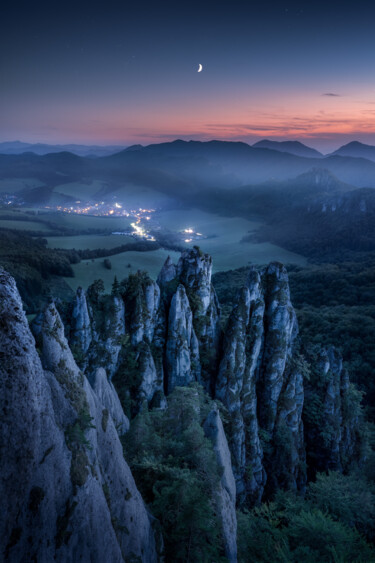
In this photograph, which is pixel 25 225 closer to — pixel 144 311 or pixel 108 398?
→ pixel 144 311

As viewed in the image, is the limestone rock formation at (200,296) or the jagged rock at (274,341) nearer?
the limestone rock formation at (200,296)

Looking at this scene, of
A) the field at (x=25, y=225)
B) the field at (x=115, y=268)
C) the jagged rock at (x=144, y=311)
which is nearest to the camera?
the jagged rock at (x=144, y=311)

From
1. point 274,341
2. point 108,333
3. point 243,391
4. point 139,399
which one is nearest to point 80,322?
point 108,333

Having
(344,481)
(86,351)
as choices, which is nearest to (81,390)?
(86,351)

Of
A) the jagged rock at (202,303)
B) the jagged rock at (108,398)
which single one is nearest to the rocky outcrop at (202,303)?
the jagged rock at (202,303)

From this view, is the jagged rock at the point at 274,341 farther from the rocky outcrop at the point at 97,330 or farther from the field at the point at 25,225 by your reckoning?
the field at the point at 25,225

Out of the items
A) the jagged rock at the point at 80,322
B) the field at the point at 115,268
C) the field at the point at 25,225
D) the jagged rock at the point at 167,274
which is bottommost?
the field at the point at 115,268

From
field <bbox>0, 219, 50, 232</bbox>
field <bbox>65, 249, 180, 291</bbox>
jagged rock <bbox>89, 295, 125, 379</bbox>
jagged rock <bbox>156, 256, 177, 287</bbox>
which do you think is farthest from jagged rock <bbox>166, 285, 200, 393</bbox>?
field <bbox>0, 219, 50, 232</bbox>
